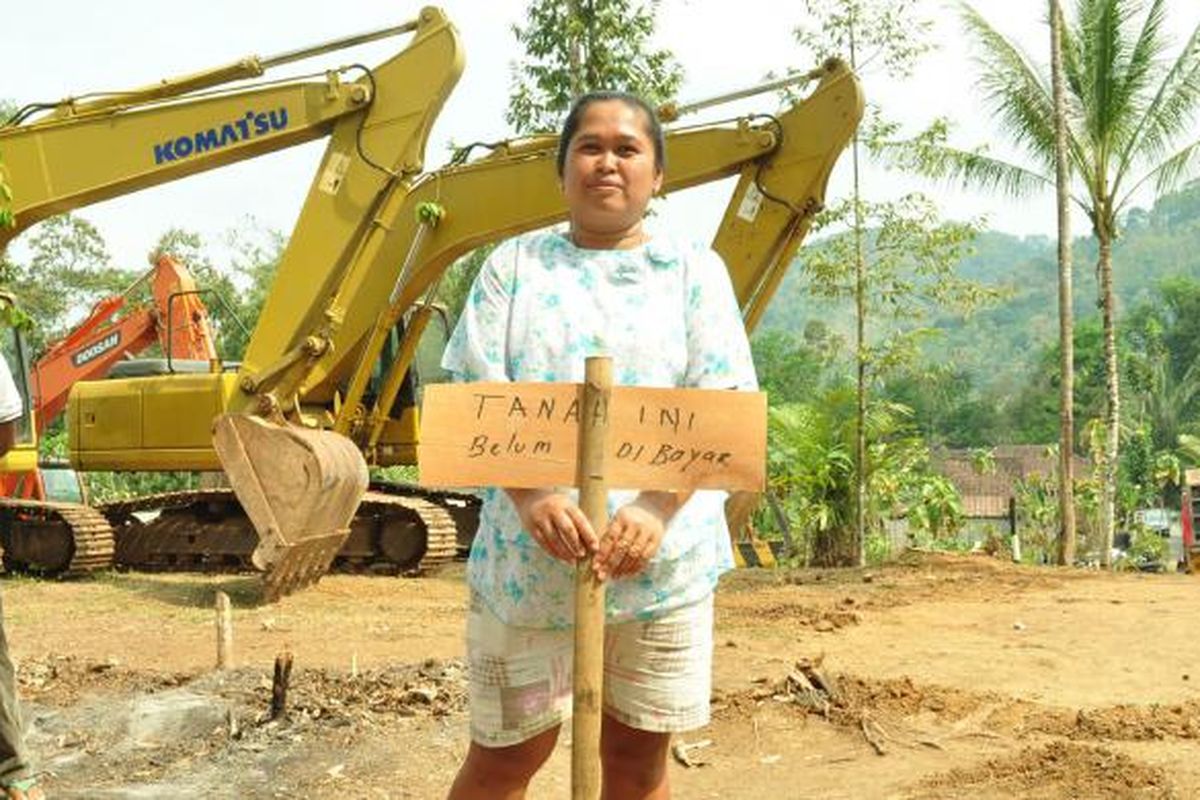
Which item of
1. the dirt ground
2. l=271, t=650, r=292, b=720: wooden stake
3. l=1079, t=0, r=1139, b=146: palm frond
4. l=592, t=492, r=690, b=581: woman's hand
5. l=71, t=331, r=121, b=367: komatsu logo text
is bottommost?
the dirt ground

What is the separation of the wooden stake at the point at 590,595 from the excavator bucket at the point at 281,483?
280 inches

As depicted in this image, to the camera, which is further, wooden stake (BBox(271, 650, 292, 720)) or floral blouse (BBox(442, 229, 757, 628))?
wooden stake (BBox(271, 650, 292, 720))

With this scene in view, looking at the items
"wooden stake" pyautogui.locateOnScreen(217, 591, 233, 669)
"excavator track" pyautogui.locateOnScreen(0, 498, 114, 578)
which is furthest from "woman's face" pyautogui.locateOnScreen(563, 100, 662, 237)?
"excavator track" pyautogui.locateOnScreen(0, 498, 114, 578)

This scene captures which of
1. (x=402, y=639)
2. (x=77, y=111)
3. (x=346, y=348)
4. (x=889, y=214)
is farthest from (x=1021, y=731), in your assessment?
(x=889, y=214)

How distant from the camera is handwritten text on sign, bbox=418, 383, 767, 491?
8.49 feet

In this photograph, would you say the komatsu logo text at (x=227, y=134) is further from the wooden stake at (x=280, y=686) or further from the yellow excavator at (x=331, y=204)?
the wooden stake at (x=280, y=686)

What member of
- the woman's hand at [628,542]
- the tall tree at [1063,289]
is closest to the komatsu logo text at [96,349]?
the tall tree at [1063,289]

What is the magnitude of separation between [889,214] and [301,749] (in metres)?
11.1

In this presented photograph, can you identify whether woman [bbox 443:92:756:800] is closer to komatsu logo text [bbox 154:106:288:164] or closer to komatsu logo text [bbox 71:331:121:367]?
komatsu logo text [bbox 154:106:288:164]

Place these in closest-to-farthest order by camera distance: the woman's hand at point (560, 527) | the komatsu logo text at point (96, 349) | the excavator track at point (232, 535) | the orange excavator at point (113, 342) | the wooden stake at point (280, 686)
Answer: the woman's hand at point (560, 527)
the wooden stake at point (280, 686)
the excavator track at point (232, 535)
the orange excavator at point (113, 342)
the komatsu logo text at point (96, 349)

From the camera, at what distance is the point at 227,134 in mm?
10375

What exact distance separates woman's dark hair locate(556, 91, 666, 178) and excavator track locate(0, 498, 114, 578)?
10.2 metres

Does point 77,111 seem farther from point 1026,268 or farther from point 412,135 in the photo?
point 1026,268

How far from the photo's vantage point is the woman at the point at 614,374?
2.71 meters
